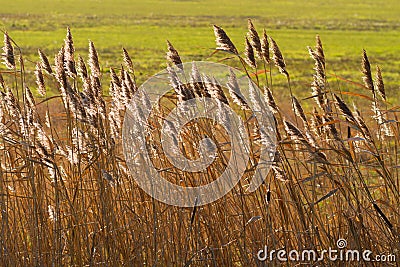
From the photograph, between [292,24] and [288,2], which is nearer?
[292,24]

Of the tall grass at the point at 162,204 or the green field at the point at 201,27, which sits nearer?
the tall grass at the point at 162,204

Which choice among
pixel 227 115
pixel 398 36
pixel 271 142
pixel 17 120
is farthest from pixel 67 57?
pixel 398 36

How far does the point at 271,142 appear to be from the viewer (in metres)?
3.12

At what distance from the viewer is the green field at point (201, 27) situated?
84.5 feet

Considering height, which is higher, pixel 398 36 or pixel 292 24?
pixel 292 24

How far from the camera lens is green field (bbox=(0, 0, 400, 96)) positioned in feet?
84.5

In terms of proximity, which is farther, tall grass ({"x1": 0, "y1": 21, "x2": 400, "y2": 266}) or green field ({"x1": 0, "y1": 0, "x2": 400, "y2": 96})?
green field ({"x1": 0, "y1": 0, "x2": 400, "y2": 96})

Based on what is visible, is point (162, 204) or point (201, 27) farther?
point (201, 27)

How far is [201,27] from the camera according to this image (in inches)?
1617

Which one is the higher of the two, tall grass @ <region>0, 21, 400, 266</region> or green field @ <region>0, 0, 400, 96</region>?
green field @ <region>0, 0, 400, 96</region>

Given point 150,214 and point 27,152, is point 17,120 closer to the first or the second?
point 27,152

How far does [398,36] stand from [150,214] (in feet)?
114

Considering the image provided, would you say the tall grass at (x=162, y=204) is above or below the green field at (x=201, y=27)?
below

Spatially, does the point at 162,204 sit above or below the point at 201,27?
below
